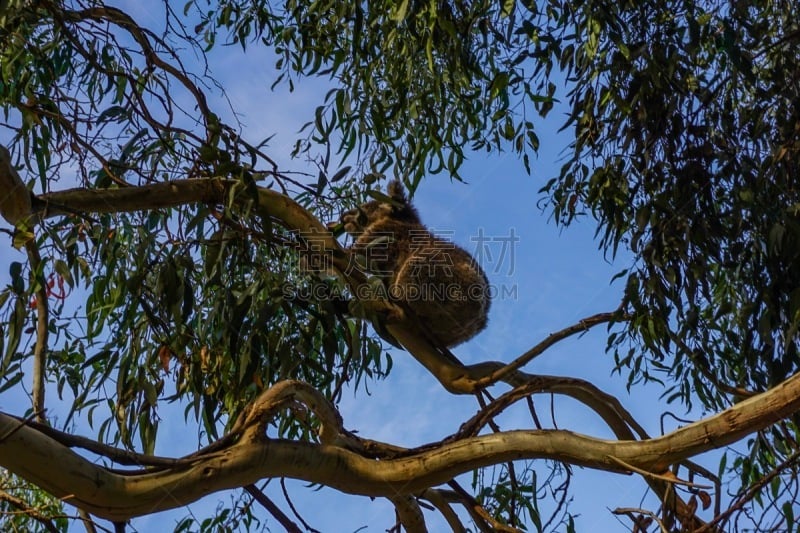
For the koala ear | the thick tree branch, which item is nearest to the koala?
the koala ear

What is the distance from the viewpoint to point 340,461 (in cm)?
246

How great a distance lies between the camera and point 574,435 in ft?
8.27

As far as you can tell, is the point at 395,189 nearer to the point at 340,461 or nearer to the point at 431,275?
the point at 431,275

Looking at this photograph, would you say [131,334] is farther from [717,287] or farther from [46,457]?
[717,287]

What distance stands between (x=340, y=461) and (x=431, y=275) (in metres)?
2.40

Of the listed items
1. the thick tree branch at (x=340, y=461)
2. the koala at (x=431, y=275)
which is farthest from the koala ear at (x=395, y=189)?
the thick tree branch at (x=340, y=461)

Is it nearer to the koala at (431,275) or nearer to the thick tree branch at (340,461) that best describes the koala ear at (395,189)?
the koala at (431,275)

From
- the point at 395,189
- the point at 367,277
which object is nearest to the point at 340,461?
the point at 367,277

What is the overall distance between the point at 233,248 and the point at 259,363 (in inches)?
18.6

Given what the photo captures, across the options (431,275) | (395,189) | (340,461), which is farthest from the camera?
(395,189)

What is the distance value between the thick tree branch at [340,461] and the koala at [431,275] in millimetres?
1943

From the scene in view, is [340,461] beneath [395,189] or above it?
beneath

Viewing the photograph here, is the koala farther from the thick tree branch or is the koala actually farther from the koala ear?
the thick tree branch

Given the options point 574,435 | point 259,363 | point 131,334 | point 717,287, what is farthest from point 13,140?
point 717,287
